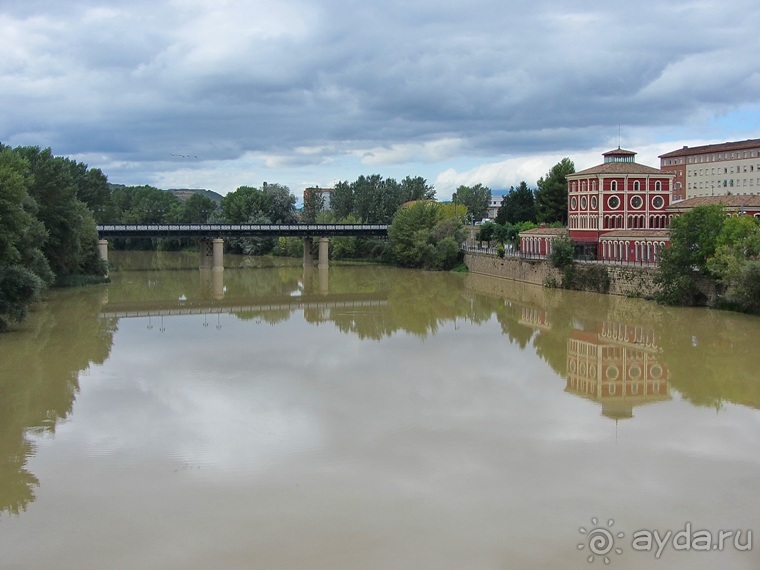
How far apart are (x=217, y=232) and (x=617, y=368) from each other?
154ft

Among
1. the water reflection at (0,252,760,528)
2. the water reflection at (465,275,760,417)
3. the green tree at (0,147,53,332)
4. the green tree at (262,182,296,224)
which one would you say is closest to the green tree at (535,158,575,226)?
the water reflection at (0,252,760,528)

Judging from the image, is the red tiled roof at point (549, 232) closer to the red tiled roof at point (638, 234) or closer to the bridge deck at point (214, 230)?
the red tiled roof at point (638, 234)

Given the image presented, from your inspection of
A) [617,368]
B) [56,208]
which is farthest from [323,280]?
[617,368]

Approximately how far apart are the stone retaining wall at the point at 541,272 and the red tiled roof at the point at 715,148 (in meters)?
27.9

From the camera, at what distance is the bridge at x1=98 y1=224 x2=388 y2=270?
66.2 m

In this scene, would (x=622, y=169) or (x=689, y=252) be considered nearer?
(x=689, y=252)

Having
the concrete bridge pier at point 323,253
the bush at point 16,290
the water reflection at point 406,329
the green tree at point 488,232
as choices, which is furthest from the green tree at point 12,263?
the green tree at point 488,232

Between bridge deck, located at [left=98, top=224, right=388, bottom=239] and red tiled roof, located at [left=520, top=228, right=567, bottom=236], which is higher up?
bridge deck, located at [left=98, top=224, right=388, bottom=239]

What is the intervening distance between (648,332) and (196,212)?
9463 centimetres

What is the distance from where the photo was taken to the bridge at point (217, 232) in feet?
217

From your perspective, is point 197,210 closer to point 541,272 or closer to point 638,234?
point 541,272

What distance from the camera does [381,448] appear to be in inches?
641

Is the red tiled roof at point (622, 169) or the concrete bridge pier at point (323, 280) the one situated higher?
the red tiled roof at point (622, 169)

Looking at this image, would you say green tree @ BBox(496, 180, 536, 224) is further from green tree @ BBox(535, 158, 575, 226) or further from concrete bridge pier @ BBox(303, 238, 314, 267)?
concrete bridge pier @ BBox(303, 238, 314, 267)
